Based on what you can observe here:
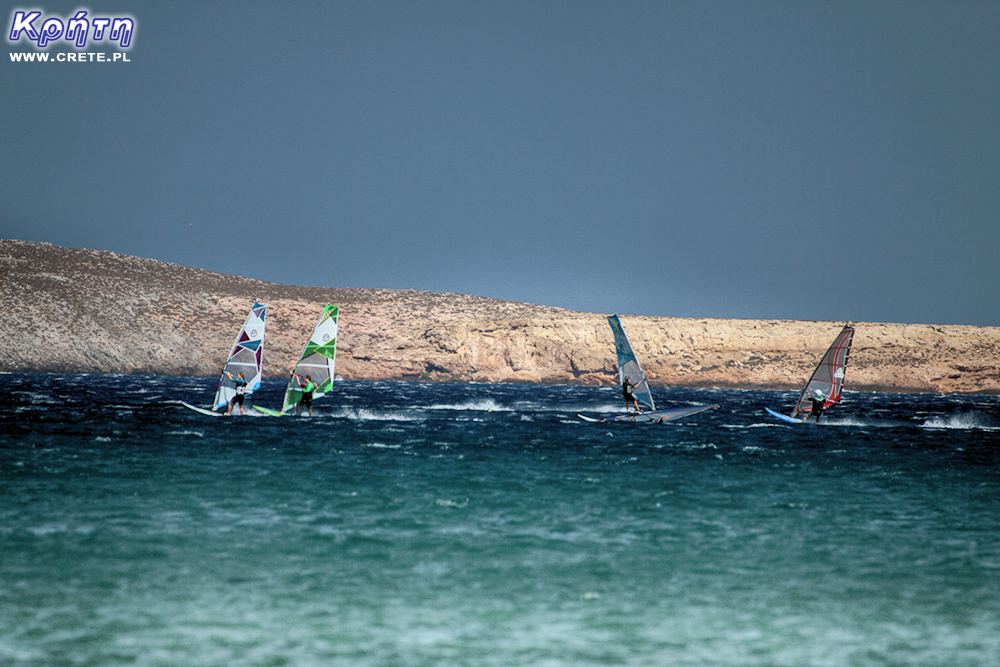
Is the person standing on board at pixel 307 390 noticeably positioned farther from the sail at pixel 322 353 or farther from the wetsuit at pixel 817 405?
the wetsuit at pixel 817 405

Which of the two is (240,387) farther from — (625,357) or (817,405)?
(817,405)

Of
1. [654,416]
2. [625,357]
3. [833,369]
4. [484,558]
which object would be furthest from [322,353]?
[484,558]

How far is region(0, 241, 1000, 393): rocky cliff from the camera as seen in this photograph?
114 metres

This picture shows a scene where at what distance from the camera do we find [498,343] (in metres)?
120

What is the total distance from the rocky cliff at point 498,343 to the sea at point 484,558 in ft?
299

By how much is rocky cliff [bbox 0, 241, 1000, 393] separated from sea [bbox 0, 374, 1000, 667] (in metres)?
91.0

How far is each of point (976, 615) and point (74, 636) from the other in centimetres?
1080

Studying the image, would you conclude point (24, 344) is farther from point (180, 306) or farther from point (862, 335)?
point (862, 335)

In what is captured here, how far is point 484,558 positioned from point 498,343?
10693cm

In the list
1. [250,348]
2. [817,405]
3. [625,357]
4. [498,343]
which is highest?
[498,343]

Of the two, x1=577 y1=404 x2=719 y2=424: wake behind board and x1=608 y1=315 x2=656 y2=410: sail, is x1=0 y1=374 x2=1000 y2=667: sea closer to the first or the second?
x1=608 y1=315 x2=656 y2=410: sail

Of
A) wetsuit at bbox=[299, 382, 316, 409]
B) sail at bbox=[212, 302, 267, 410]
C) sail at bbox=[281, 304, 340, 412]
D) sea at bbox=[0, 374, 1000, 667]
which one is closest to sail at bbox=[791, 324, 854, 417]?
sea at bbox=[0, 374, 1000, 667]

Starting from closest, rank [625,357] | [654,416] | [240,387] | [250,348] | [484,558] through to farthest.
Answer: [484,558] → [250,348] → [625,357] → [240,387] → [654,416]

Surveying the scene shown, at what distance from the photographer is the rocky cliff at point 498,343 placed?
375 feet
